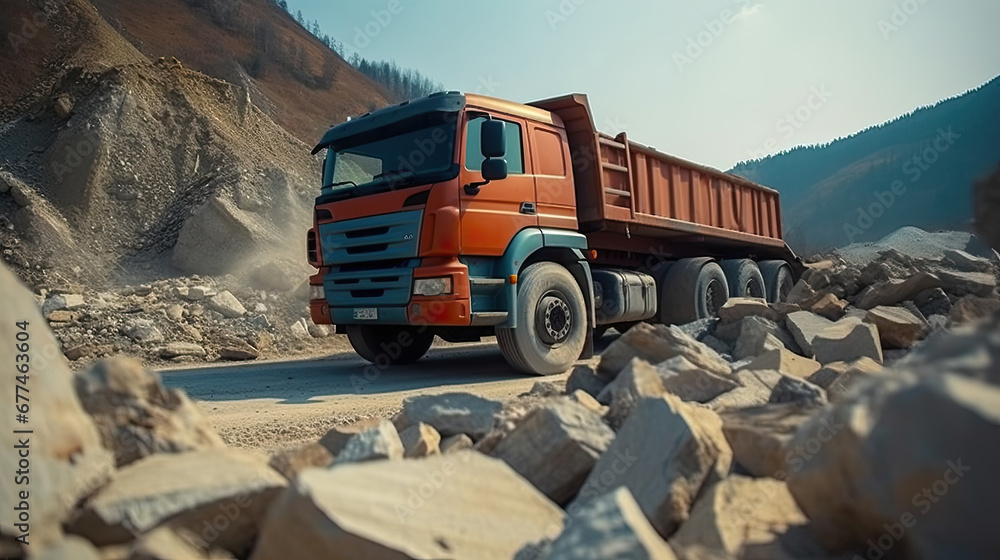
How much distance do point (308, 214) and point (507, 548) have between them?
13.2 m

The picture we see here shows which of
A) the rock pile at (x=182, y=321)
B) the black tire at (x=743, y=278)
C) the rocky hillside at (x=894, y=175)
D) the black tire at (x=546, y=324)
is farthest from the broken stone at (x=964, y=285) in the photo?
the rocky hillside at (x=894, y=175)

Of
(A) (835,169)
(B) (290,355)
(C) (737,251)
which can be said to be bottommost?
(B) (290,355)

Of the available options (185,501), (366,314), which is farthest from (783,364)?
(366,314)

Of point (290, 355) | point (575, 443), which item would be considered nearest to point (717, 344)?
point (575, 443)

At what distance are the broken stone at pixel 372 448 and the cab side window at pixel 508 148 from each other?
150 inches

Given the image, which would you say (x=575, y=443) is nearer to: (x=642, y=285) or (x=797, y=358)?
(x=797, y=358)

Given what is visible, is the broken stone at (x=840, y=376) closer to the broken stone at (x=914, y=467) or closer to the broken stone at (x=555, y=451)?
the broken stone at (x=555, y=451)

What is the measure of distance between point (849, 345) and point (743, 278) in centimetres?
522

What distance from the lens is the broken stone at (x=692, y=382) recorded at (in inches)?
125

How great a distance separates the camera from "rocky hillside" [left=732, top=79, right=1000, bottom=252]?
130ft

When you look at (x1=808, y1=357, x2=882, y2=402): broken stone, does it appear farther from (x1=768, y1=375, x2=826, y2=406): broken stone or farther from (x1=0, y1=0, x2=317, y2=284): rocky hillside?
(x1=0, y1=0, x2=317, y2=284): rocky hillside

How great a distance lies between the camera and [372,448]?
2.05 metres

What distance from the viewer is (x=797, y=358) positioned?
426 cm

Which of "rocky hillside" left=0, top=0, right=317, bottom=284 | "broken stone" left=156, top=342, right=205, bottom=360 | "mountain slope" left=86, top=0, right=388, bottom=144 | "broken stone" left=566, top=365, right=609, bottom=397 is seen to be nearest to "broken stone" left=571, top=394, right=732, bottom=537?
"broken stone" left=566, top=365, right=609, bottom=397
